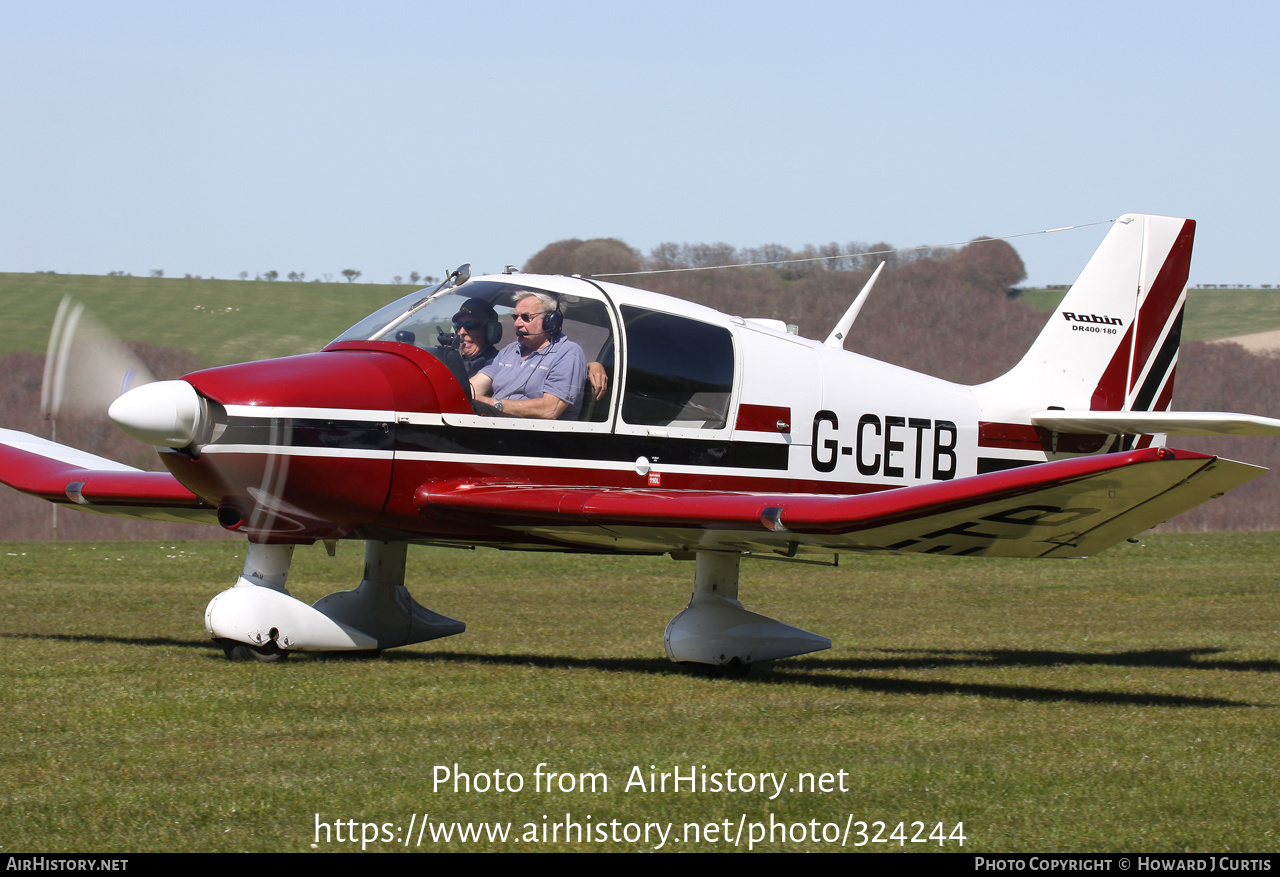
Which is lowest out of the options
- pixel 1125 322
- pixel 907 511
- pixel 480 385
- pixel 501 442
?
pixel 907 511

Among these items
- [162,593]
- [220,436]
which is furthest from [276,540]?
[162,593]

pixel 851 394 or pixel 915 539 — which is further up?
pixel 851 394

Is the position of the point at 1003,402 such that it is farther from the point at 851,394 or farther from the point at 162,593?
the point at 162,593

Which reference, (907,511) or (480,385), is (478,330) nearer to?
(480,385)

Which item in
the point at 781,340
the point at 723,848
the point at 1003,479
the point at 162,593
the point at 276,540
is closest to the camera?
the point at 723,848

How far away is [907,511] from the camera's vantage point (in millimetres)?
7242

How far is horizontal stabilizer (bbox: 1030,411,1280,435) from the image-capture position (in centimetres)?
884

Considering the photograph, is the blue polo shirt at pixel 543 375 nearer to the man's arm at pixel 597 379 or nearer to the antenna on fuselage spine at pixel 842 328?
the man's arm at pixel 597 379

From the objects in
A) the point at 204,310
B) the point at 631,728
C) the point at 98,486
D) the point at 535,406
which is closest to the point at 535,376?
the point at 535,406

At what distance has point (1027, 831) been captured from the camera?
500cm

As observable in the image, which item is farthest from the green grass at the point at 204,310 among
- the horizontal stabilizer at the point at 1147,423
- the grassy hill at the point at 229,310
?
the horizontal stabilizer at the point at 1147,423

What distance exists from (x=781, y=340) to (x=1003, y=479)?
9.31ft

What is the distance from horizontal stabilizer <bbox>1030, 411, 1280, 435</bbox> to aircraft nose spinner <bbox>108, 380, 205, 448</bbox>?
6.24 m

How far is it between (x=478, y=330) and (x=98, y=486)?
3671 mm
